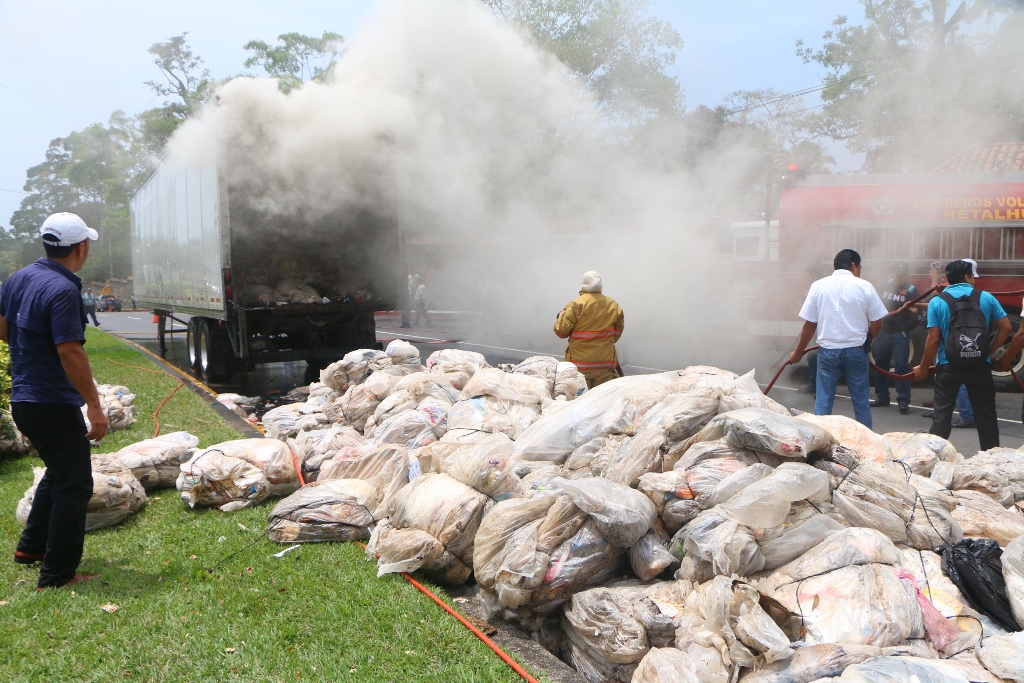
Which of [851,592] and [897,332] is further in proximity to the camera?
[897,332]

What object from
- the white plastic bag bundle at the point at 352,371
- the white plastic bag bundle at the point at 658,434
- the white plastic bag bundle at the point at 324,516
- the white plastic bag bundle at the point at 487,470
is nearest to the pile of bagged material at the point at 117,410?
the white plastic bag bundle at the point at 352,371

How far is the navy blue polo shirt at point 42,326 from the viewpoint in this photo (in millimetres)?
3619

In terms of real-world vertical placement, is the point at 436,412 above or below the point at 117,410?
above

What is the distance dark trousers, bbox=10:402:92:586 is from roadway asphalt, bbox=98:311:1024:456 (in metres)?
6.55

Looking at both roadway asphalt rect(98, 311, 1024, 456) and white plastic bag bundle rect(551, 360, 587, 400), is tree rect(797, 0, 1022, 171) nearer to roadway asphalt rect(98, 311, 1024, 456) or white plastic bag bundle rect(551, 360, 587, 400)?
roadway asphalt rect(98, 311, 1024, 456)

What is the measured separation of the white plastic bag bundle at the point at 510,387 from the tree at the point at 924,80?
10.1m

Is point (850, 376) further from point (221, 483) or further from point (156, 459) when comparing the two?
point (156, 459)

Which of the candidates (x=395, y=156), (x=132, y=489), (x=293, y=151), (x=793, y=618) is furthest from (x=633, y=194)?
(x=793, y=618)

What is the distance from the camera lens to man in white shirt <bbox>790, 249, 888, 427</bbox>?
5883 millimetres

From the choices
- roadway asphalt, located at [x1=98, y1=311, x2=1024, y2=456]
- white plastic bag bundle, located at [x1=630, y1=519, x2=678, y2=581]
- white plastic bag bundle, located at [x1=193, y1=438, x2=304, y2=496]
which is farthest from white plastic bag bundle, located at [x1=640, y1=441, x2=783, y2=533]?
roadway asphalt, located at [x1=98, y1=311, x2=1024, y2=456]

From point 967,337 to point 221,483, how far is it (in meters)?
5.24

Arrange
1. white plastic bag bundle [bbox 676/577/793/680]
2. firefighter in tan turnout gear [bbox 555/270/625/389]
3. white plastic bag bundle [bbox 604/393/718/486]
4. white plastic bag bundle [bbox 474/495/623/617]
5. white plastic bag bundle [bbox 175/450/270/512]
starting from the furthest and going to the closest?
firefighter in tan turnout gear [bbox 555/270/625/389] → white plastic bag bundle [bbox 175/450/270/512] → white plastic bag bundle [bbox 604/393/718/486] → white plastic bag bundle [bbox 474/495/623/617] → white plastic bag bundle [bbox 676/577/793/680]

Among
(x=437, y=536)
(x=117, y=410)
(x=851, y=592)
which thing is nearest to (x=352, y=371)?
(x=117, y=410)

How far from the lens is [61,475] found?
3.70 metres
